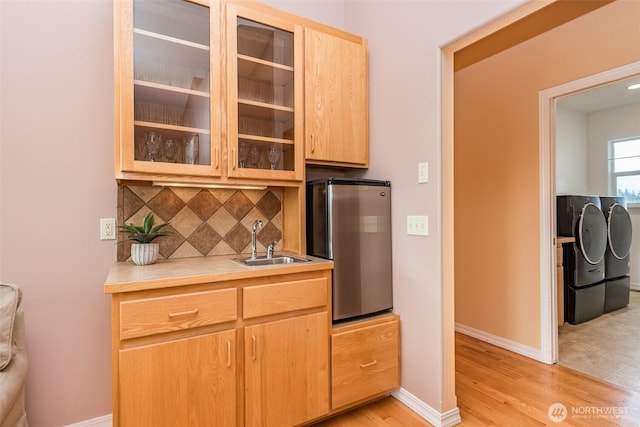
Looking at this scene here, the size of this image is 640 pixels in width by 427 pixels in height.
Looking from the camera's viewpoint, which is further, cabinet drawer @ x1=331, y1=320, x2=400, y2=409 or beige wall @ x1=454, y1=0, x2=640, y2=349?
beige wall @ x1=454, y1=0, x2=640, y2=349

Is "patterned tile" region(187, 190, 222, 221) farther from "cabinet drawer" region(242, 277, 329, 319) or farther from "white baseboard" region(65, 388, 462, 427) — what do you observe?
"white baseboard" region(65, 388, 462, 427)

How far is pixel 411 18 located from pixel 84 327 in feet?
8.49

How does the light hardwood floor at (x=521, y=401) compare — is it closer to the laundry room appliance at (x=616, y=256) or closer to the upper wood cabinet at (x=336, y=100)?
the upper wood cabinet at (x=336, y=100)

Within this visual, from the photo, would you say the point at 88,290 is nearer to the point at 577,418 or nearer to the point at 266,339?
the point at 266,339

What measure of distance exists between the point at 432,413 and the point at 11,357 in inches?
79.7

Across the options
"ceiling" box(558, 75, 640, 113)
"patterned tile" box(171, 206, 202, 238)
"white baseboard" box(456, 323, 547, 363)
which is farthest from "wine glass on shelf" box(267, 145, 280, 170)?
"ceiling" box(558, 75, 640, 113)

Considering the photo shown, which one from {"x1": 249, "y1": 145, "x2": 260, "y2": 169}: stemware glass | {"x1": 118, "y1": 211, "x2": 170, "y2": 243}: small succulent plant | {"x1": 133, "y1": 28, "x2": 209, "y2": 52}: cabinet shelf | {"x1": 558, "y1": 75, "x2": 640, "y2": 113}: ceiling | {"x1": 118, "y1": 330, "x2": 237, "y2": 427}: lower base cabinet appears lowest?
{"x1": 118, "y1": 330, "x2": 237, "y2": 427}: lower base cabinet

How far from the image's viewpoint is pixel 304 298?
172 centimetres

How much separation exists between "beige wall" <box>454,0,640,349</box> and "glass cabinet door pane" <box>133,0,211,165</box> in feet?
8.25

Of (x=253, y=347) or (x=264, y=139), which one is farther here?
(x=264, y=139)

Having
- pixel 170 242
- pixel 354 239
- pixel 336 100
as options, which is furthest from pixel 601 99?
pixel 170 242

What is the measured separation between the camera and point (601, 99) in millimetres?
4387

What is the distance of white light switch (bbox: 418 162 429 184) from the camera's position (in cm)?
186

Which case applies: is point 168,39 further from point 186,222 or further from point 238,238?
point 238,238
